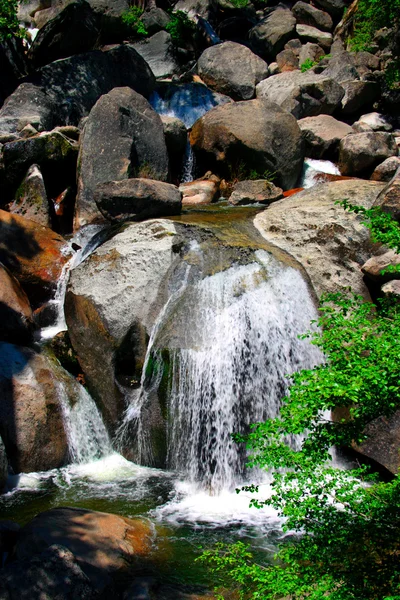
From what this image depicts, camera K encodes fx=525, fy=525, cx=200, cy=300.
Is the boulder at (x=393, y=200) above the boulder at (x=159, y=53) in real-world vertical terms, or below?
below

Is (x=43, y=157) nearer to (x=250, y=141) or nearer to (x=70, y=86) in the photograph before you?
(x=70, y=86)

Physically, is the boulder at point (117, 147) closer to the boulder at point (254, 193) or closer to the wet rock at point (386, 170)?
the boulder at point (254, 193)

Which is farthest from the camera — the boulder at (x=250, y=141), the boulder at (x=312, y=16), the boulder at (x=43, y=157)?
the boulder at (x=312, y=16)

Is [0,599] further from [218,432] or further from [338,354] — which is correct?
[218,432]

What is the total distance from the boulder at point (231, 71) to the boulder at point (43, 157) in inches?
350

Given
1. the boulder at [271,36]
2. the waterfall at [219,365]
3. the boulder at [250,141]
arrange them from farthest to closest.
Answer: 1. the boulder at [271,36]
2. the boulder at [250,141]
3. the waterfall at [219,365]

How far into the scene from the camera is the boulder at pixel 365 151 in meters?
13.8

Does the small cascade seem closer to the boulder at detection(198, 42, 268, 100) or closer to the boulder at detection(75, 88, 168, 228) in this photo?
the boulder at detection(75, 88, 168, 228)

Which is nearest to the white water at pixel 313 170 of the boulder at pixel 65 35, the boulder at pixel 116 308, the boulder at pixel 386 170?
the boulder at pixel 386 170

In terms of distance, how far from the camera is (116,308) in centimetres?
779

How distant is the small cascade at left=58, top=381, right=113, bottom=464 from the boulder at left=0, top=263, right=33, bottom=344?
1.05m

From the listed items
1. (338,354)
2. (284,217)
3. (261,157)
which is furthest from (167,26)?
(338,354)

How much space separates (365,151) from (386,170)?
114 cm

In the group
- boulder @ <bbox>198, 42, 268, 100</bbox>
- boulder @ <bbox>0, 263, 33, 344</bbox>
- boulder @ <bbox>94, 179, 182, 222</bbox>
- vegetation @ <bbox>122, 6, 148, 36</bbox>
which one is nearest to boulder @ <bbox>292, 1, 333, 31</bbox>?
boulder @ <bbox>198, 42, 268, 100</bbox>
